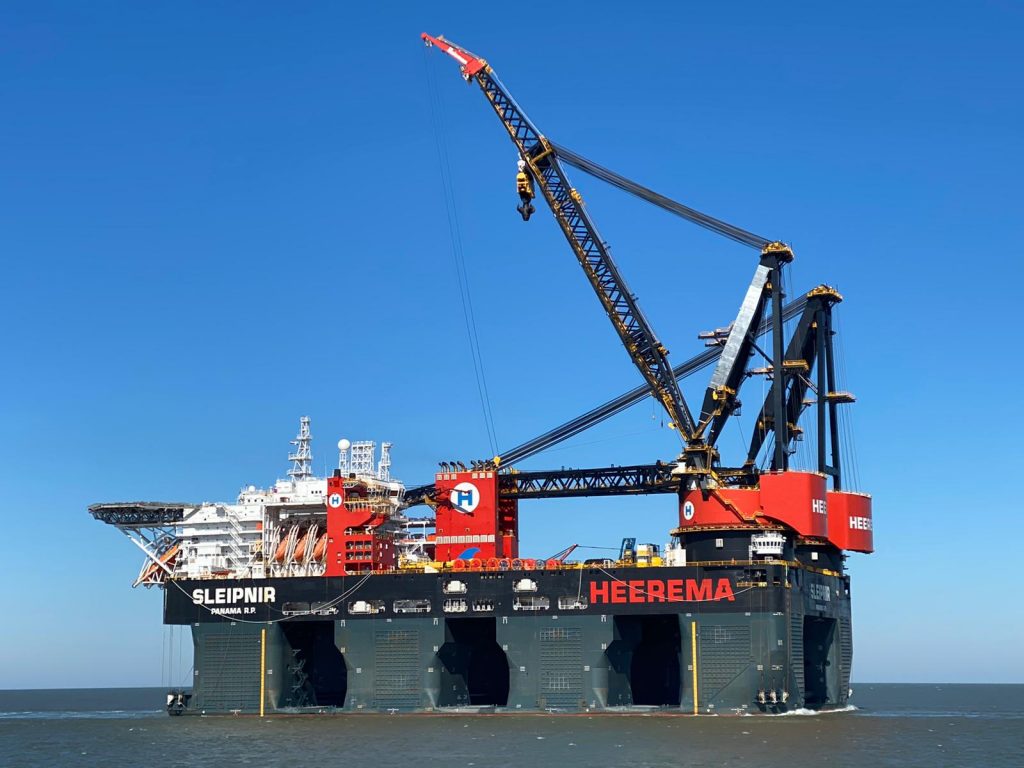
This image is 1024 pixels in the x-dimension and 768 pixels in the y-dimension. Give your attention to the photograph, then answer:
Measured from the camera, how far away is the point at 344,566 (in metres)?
83.9

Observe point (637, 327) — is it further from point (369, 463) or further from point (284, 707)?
point (284, 707)

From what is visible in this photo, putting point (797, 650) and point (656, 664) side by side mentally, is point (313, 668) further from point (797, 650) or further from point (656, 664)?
point (797, 650)

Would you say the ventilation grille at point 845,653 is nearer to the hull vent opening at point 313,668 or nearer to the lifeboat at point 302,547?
the hull vent opening at point 313,668

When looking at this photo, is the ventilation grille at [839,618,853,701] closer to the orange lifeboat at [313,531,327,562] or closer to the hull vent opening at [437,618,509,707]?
the hull vent opening at [437,618,509,707]

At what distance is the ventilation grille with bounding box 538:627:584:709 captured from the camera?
77.6m

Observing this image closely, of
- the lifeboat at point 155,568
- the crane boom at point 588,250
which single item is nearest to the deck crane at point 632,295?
the crane boom at point 588,250

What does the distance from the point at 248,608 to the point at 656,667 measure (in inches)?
1065

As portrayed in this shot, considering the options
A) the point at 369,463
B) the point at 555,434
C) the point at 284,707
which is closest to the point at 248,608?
the point at 284,707

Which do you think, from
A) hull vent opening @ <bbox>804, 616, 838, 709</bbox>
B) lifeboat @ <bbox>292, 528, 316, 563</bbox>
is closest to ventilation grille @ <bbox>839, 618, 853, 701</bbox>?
hull vent opening @ <bbox>804, 616, 838, 709</bbox>

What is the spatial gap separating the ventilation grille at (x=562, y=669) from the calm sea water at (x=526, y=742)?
4.21 ft

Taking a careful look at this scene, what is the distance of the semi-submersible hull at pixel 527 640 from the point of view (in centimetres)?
7481

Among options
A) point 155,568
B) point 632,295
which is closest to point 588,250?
point 632,295

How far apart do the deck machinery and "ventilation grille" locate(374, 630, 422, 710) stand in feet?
0.41

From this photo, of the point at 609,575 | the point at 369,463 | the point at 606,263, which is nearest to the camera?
the point at 609,575
